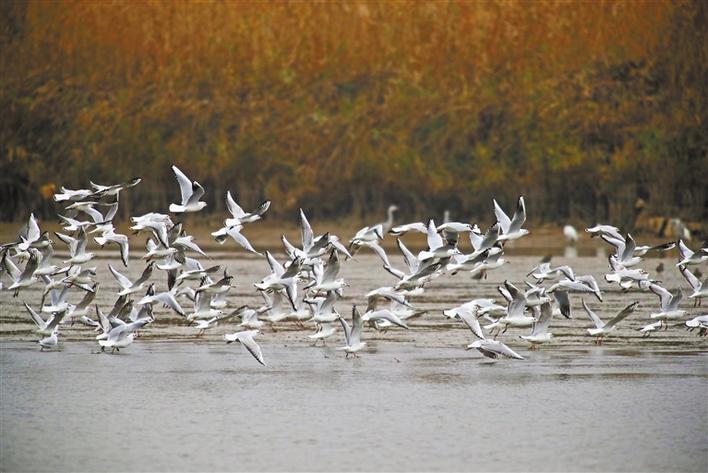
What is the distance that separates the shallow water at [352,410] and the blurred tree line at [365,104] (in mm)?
26354

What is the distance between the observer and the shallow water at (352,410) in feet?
44.2

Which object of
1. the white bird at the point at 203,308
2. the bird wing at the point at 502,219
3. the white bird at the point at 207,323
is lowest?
the white bird at the point at 207,323

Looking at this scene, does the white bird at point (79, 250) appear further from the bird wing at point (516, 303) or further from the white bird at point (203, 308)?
the bird wing at point (516, 303)

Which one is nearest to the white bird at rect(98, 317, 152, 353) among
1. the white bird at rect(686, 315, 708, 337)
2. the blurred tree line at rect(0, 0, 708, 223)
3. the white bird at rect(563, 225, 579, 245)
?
the white bird at rect(686, 315, 708, 337)

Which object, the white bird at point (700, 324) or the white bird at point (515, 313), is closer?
the white bird at point (700, 324)

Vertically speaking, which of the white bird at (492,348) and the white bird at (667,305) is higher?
the white bird at (492,348)

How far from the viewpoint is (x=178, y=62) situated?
186 ft

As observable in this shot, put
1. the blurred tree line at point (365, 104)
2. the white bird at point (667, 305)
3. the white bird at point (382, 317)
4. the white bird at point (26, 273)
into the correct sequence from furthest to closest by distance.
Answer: the blurred tree line at point (365, 104), the white bird at point (26, 273), the white bird at point (667, 305), the white bird at point (382, 317)

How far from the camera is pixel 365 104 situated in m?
52.2

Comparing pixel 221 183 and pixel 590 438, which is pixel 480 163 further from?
pixel 590 438

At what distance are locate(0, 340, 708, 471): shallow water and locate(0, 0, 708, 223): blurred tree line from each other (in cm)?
2635

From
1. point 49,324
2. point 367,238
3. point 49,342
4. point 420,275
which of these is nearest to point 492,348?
point 420,275

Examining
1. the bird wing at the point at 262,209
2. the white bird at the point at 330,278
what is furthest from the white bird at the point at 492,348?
the bird wing at the point at 262,209

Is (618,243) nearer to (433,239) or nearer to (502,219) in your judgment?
Result: (502,219)
